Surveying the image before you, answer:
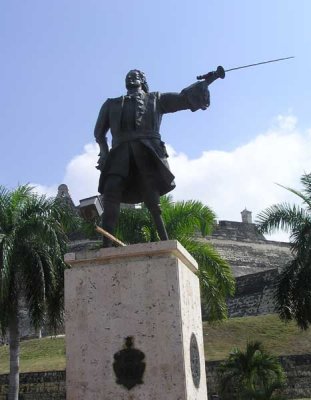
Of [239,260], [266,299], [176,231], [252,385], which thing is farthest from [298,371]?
[239,260]

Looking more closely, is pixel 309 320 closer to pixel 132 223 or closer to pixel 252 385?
pixel 252 385

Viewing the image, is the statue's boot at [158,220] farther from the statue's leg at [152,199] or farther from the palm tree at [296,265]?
the palm tree at [296,265]

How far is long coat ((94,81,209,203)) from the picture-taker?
5.35m

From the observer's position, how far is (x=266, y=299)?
102ft

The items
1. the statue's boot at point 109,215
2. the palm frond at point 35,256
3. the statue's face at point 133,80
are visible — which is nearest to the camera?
the statue's boot at point 109,215

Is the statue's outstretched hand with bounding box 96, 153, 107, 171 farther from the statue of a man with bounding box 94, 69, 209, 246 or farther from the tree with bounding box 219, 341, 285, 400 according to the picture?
the tree with bounding box 219, 341, 285, 400

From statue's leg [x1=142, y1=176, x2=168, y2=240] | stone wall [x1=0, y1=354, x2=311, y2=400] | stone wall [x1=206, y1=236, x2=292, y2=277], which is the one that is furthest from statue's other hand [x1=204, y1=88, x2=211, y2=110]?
stone wall [x1=206, y1=236, x2=292, y2=277]

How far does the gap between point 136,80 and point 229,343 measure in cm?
1709

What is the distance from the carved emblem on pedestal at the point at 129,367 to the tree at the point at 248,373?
37.9 ft

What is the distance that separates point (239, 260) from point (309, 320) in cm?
2978

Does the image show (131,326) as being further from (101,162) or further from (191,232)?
(191,232)

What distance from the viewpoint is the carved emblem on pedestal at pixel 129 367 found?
455cm

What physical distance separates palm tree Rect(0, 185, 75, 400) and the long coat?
23.6 ft

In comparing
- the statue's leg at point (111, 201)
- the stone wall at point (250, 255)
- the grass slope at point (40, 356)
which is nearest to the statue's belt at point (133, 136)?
the statue's leg at point (111, 201)
